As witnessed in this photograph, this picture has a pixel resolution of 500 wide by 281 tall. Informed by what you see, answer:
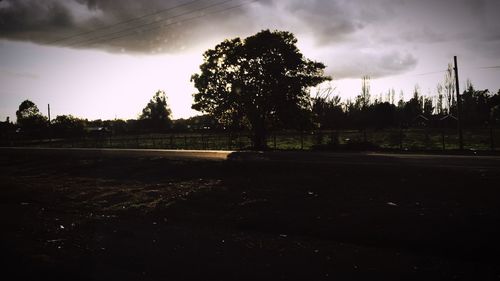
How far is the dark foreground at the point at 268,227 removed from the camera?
20.7 feet

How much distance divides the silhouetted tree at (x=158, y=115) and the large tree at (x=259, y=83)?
7356 centimetres

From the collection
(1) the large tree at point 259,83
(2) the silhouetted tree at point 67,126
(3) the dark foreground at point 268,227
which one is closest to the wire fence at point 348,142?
(1) the large tree at point 259,83

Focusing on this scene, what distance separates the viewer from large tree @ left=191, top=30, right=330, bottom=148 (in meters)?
30.0

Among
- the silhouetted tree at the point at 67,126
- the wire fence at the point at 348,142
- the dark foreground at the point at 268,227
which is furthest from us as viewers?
the silhouetted tree at the point at 67,126

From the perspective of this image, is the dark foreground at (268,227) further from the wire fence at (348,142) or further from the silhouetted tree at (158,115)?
the silhouetted tree at (158,115)

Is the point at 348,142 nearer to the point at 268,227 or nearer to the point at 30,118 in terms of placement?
the point at 268,227

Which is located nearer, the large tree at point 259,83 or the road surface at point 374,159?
the road surface at point 374,159

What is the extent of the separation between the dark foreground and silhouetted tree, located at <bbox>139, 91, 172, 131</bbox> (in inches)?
3595

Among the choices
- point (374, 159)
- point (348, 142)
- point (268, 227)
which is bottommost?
point (268, 227)

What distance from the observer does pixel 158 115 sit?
108 metres

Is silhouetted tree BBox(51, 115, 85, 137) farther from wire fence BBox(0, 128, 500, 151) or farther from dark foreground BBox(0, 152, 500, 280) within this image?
dark foreground BBox(0, 152, 500, 280)

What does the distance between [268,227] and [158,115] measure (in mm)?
102261

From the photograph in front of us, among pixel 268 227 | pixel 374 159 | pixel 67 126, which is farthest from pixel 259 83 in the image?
pixel 67 126

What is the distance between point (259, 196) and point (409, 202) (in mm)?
4212
